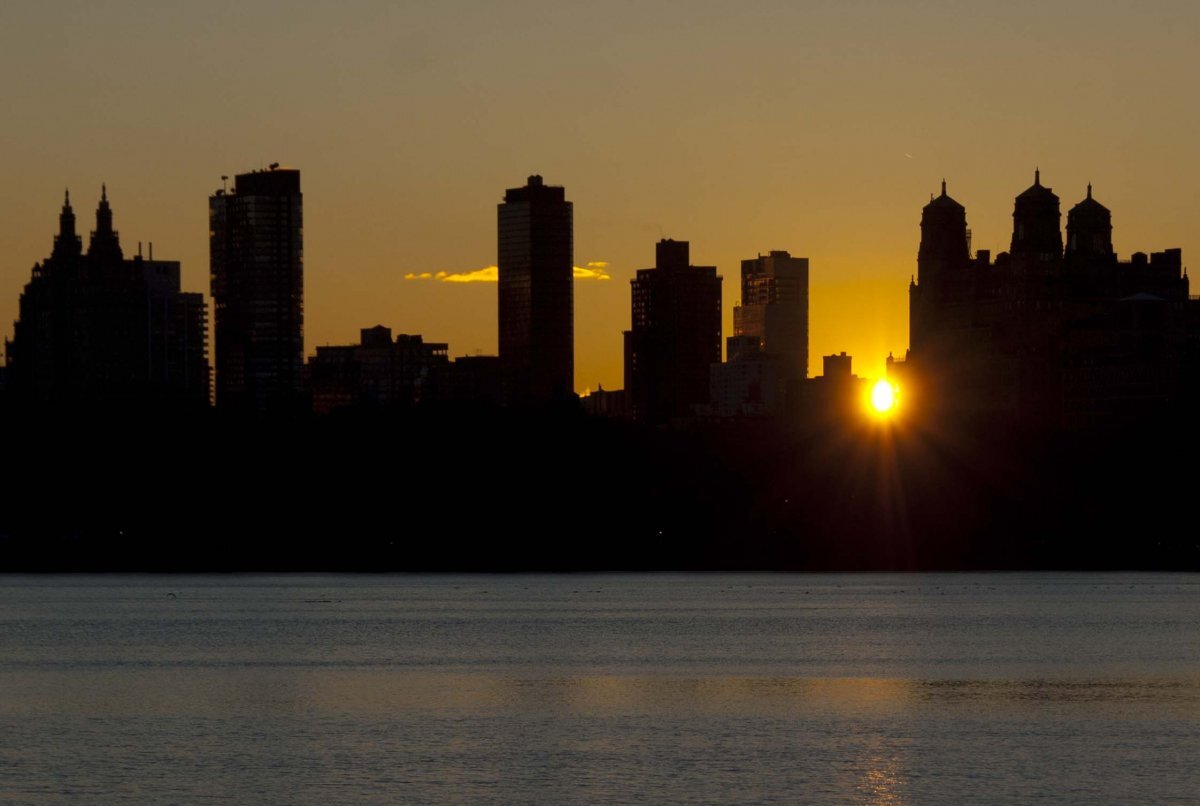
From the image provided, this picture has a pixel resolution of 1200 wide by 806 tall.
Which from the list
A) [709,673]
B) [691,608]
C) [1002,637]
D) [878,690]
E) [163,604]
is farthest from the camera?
[163,604]

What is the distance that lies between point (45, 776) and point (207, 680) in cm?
3158

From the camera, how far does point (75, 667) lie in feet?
349

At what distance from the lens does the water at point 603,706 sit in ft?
218

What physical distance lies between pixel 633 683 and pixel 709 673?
20.6 ft

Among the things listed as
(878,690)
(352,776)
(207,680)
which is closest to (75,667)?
(207,680)

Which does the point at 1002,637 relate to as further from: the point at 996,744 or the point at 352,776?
the point at 352,776

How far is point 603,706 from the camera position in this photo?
3418 inches

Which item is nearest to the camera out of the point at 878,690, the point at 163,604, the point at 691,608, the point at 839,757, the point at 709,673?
the point at 839,757

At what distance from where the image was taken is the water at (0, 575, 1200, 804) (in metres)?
66.4

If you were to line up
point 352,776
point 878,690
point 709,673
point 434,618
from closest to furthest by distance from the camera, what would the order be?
point 352,776, point 878,690, point 709,673, point 434,618

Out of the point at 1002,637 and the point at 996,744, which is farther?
the point at 1002,637

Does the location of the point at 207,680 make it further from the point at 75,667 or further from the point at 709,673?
the point at 709,673

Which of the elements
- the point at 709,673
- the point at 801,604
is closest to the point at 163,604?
the point at 801,604

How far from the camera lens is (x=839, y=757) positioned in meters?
71.8
